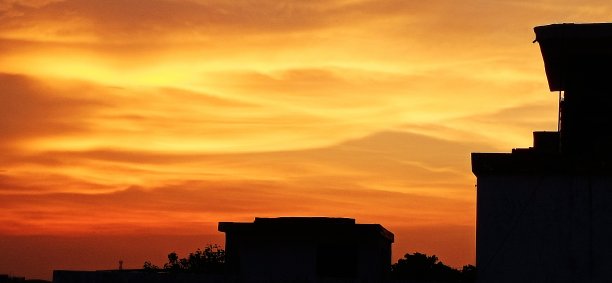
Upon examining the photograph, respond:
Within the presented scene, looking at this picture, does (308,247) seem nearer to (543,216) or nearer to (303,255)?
(303,255)

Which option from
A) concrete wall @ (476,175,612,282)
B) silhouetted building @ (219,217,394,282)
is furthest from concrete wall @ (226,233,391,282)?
concrete wall @ (476,175,612,282)

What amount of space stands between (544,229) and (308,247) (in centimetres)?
1711

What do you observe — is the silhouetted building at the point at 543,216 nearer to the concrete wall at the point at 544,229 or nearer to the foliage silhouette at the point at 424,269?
the concrete wall at the point at 544,229

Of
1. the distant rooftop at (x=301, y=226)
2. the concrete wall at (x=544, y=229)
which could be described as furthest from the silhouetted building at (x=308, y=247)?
the concrete wall at (x=544, y=229)

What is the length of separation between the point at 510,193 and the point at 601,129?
16.1ft

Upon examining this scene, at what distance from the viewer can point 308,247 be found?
120 feet

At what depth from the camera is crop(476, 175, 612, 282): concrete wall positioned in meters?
20.1

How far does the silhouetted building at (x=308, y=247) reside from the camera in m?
36.1

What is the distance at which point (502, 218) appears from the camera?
20422 mm

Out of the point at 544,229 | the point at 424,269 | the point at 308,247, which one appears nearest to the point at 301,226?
the point at 308,247

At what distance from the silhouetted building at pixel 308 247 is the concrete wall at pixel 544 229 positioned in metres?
15.6

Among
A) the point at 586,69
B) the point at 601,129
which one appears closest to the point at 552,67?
the point at 586,69

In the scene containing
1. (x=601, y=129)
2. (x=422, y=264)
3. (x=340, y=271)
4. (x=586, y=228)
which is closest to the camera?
(x=586, y=228)

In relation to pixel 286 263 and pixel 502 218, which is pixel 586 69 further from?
pixel 286 263
